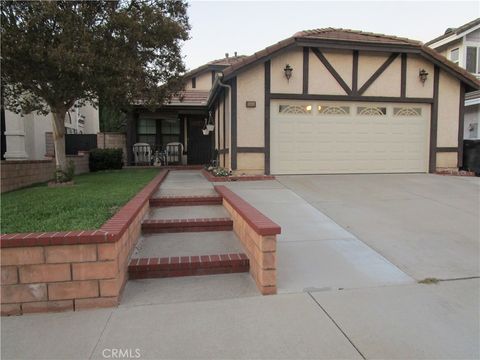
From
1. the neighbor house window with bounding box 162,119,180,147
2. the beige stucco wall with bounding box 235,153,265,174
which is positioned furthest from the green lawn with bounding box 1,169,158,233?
the neighbor house window with bounding box 162,119,180,147

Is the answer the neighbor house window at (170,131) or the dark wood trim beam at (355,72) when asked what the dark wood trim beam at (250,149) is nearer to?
the dark wood trim beam at (355,72)

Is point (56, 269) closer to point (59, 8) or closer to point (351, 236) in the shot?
point (351, 236)

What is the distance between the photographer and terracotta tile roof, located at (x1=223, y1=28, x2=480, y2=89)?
9.09m

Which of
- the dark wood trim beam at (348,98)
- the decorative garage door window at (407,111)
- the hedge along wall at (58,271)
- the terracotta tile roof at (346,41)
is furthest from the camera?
the decorative garage door window at (407,111)

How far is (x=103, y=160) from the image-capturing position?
43.1 feet

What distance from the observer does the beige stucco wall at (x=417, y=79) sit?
10289 millimetres

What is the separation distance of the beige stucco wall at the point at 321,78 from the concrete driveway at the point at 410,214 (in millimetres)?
2449

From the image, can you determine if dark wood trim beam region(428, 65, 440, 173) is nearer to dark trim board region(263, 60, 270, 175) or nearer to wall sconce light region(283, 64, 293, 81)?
wall sconce light region(283, 64, 293, 81)

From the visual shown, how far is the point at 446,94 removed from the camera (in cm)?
1058

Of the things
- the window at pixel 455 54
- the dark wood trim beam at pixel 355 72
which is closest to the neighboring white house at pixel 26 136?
the dark wood trim beam at pixel 355 72

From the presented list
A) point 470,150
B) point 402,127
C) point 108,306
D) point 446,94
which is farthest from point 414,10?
point 108,306

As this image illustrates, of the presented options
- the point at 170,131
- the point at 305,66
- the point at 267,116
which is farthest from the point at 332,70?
the point at 170,131

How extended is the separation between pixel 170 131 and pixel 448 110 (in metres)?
11.0

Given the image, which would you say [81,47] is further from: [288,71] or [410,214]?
[410,214]
